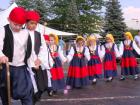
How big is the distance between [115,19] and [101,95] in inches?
1509

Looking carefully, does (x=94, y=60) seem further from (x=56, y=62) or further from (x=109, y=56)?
(x=56, y=62)

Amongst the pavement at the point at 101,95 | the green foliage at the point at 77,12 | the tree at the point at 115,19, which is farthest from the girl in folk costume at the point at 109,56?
the green foliage at the point at 77,12

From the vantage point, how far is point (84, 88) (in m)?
12.1

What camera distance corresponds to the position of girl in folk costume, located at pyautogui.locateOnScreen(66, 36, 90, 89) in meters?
12.0

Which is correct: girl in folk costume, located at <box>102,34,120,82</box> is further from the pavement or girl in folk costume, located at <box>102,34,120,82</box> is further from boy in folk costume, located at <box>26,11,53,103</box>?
boy in folk costume, located at <box>26,11,53,103</box>

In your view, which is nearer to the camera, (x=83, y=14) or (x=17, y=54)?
A: (x=17, y=54)

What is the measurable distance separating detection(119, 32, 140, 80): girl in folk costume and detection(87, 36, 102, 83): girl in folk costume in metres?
0.97

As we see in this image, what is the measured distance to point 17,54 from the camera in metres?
5.47

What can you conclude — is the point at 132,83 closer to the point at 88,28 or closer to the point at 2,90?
the point at 2,90

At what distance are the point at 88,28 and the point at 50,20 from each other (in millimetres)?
5925

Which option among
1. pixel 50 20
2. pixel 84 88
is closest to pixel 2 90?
A: pixel 84 88

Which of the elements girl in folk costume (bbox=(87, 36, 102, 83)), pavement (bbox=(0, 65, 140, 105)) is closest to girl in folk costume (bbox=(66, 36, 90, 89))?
pavement (bbox=(0, 65, 140, 105))

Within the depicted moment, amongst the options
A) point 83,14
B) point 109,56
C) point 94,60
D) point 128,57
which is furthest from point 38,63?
point 83,14

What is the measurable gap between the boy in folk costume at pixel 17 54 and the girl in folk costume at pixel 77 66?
642 centimetres
